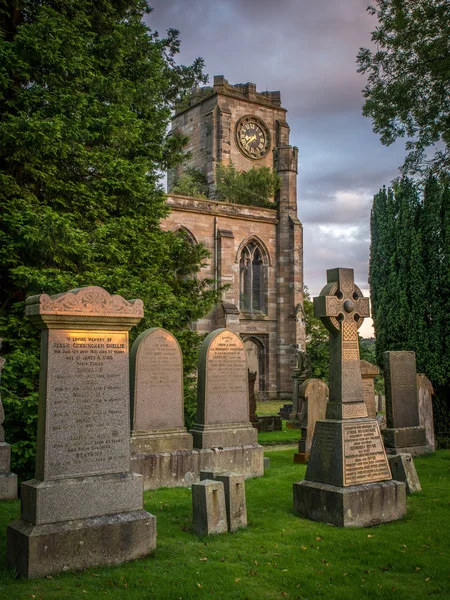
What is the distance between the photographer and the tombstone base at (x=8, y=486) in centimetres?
770

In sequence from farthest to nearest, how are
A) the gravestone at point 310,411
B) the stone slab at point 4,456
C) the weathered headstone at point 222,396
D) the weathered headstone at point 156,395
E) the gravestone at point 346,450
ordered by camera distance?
the gravestone at point 310,411, the weathered headstone at point 222,396, the weathered headstone at point 156,395, the stone slab at point 4,456, the gravestone at point 346,450

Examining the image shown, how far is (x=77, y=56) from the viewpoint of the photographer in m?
12.3

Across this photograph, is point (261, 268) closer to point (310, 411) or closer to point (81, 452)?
point (310, 411)

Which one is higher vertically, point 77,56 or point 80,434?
point 77,56

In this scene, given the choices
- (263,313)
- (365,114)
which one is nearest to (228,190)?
(263,313)

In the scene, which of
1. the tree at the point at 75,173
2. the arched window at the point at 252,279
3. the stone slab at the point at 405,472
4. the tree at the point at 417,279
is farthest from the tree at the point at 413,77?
the arched window at the point at 252,279

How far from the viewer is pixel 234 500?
6293 millimetres

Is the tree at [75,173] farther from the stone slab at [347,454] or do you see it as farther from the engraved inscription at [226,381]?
the stone slab at [347,454]

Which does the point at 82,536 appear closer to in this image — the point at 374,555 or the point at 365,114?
the point at 374,555

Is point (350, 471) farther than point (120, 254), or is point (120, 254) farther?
point (120, 254)

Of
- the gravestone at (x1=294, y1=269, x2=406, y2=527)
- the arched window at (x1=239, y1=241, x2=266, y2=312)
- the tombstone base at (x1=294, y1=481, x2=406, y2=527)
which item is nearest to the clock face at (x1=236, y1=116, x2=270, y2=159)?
the arched window at (x1=239, y1=241, x2=266, y2=312)

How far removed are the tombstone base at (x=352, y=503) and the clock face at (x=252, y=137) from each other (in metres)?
32.7

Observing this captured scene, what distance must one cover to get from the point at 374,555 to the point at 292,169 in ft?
90.0

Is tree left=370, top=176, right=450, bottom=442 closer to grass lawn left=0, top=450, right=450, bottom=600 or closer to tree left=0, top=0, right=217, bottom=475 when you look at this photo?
tree left=0, top=0, right=217, bottom=475
